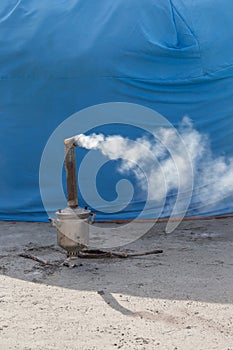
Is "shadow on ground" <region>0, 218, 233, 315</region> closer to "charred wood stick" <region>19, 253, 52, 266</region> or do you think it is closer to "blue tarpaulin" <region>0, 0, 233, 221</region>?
"charred wood stick" <region>19, 253, 52, 266</region>

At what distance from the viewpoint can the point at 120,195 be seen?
5.25 m

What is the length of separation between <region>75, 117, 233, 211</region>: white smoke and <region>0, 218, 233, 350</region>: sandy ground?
74cm

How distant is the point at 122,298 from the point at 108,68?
261 centimetres

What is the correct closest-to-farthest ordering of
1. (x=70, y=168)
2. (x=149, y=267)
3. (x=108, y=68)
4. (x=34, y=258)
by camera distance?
(x=70, y=168) → (x=149, y=267) → (x=34, y=258) → (x=108, y=68)

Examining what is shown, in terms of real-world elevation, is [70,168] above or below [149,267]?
above

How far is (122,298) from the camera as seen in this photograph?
317 cm

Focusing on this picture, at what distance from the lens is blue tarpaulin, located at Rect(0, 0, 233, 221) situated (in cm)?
514

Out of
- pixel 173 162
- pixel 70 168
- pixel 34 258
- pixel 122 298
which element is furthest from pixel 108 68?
pixel 122 298

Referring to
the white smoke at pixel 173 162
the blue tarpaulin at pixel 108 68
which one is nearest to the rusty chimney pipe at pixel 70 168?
the white smoke at pixel 173 162

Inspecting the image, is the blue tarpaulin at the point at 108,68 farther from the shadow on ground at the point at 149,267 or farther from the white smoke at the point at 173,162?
the shadow on ground at the point at 149,267

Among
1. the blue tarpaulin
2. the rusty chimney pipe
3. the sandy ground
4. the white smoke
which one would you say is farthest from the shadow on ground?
the blue tarpaulin

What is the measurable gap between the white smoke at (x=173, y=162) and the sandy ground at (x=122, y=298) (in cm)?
74

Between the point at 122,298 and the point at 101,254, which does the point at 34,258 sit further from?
the point at 122,298

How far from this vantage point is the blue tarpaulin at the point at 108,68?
202 inches
